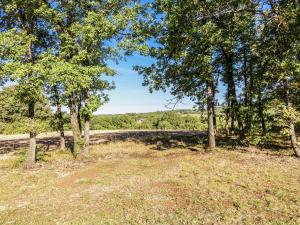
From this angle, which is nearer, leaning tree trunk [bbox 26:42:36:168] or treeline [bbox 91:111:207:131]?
leaning tree trunk [bbox 26:42:36:168]

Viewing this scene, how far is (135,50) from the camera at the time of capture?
23156 millimetres

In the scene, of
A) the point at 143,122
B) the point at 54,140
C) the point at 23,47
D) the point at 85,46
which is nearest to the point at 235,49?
the point at 85,46

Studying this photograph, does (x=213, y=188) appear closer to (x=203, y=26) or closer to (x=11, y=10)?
(x=203, y=26)

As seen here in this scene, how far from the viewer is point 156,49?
952 inches

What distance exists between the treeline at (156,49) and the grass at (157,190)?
9.13 feet

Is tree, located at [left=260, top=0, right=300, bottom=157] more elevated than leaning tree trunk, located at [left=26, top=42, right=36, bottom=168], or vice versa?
tree, located at [left=260, top=0, right=300, bottom=157]

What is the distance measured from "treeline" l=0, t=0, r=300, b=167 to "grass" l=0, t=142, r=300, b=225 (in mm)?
2782

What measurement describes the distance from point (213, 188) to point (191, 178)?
2.18m

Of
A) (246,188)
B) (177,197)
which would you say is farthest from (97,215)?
(246,188)

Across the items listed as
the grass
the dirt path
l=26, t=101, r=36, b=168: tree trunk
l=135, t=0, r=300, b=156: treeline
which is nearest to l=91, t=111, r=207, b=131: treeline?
the dirt path

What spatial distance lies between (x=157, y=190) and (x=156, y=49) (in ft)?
41.0

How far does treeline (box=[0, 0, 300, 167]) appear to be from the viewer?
65.4 ft

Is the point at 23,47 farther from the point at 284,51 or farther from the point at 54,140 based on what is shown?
the point at 54,140

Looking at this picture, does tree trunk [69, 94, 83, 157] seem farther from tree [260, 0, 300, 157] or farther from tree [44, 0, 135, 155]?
tree [260, 0, 300, 157]
